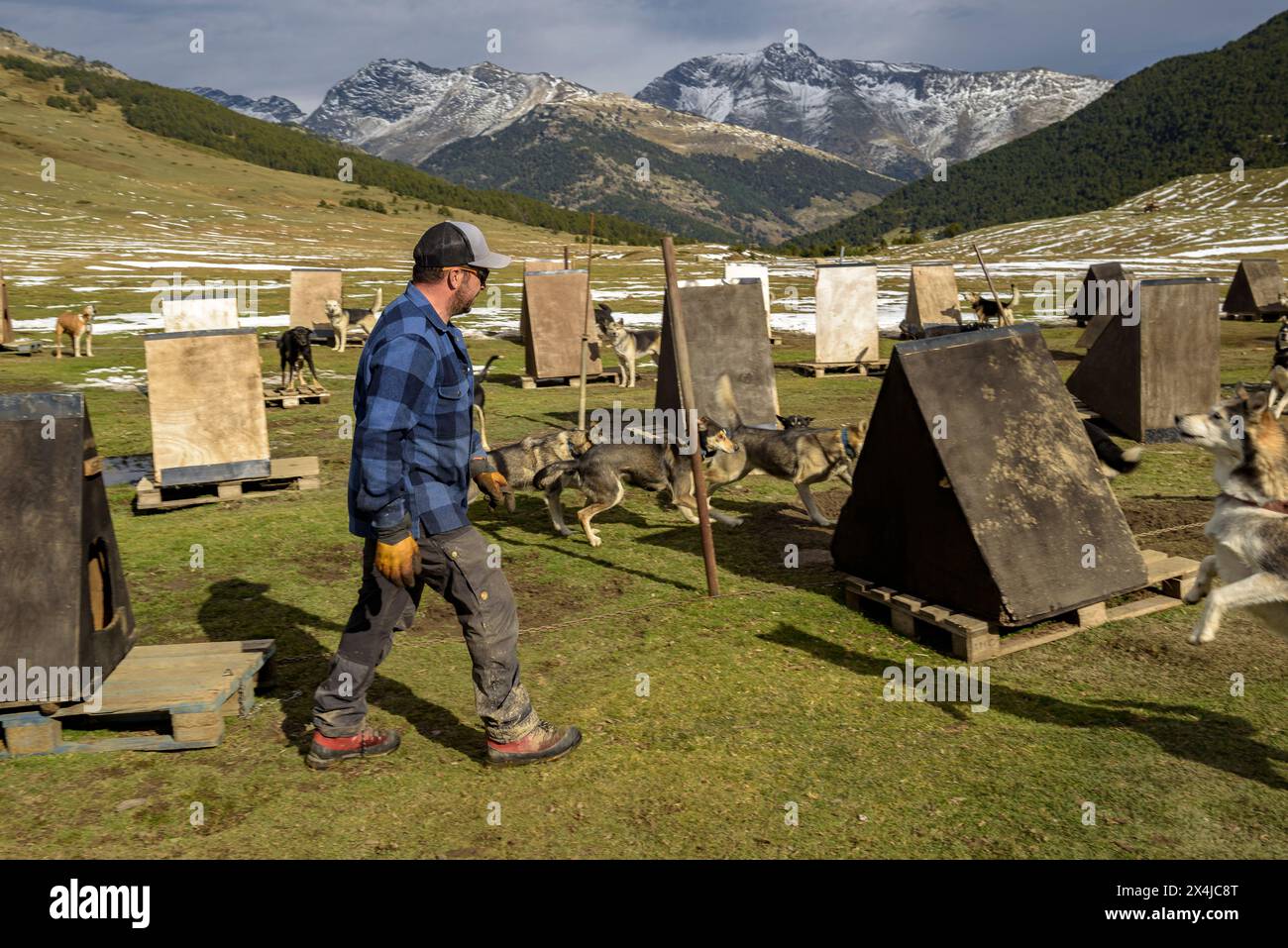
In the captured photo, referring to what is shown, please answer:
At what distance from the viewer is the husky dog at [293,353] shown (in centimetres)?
1802

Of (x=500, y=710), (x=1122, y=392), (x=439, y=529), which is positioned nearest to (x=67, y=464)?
(x=439, y=529)

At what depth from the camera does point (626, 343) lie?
68.7ft

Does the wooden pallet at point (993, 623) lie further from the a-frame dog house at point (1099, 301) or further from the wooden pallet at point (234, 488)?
the a-frame dog house at point (1099, 301)

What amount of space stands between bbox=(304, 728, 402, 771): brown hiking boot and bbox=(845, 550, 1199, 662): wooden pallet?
4078 millimetres

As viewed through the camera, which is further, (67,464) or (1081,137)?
(1081,137)

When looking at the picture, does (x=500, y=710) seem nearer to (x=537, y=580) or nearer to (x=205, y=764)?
(x=205, y=764)

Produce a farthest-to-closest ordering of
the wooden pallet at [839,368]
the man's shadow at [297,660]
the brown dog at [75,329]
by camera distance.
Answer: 1. the brown dog at [75,329]
2. the wooden pallet at [839,368]
3. the man's shadow at [297,660]

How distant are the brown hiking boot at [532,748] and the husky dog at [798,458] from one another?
5.54m

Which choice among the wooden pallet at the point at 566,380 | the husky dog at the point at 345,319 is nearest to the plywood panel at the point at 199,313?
the wooden pallet at the point at 566,380

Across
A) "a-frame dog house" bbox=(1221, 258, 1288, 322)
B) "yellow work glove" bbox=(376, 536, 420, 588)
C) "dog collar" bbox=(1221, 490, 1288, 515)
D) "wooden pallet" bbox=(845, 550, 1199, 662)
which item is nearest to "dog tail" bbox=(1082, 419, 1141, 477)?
"wooden pallet" bbox=(845, 550, 1199, 662)

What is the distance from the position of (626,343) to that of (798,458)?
1057 cm
